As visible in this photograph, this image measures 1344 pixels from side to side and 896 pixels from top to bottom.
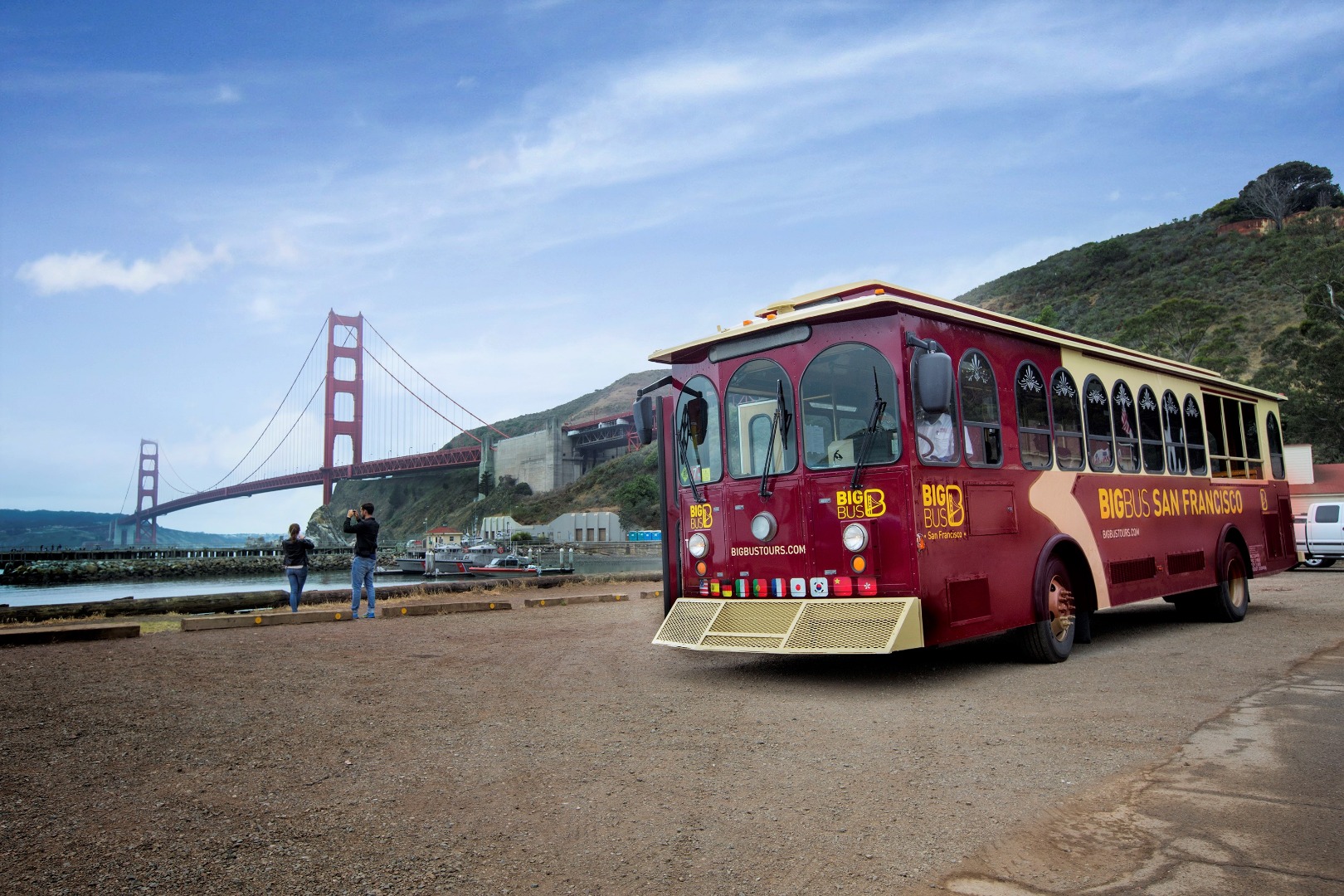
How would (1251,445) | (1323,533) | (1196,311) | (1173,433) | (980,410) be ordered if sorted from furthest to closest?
(1196,311) → (1323,533) → (1251,445) → (1173,433) → (980,410)

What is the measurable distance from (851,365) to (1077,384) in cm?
297

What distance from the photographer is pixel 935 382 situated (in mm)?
6289

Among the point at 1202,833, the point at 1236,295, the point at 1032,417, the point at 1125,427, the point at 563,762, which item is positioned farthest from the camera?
the point at 1236,295

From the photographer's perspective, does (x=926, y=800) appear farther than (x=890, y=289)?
No

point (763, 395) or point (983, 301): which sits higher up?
point (983, 301)

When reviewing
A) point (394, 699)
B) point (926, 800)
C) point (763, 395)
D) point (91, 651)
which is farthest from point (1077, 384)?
point (91, 651)

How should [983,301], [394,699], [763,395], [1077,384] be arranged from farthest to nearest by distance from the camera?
[983,301], [1077,384], [763,395], [394,699]

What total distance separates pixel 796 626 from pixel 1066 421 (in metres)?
3.52

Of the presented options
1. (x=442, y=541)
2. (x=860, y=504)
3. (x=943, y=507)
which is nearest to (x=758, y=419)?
(x=860, y=504)

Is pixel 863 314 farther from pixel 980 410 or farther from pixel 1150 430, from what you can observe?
pixel 1150 430

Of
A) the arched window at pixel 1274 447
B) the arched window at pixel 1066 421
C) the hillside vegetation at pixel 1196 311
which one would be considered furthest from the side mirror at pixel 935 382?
the hillside vegetation at pixel 1196 311

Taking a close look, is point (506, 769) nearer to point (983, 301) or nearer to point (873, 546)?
point (873, 546)

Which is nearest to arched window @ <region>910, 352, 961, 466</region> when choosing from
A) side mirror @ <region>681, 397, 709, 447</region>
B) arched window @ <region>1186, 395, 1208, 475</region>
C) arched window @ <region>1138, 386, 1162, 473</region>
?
side mirror @ <region>681, 397, 709, 447</region>

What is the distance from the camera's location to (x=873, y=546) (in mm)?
6680
